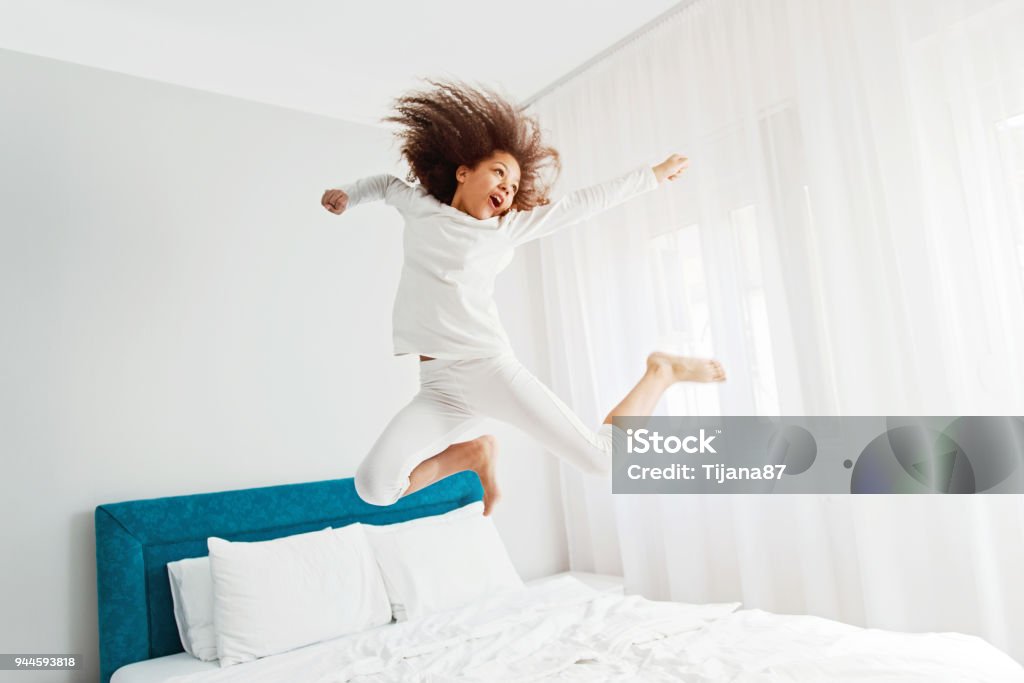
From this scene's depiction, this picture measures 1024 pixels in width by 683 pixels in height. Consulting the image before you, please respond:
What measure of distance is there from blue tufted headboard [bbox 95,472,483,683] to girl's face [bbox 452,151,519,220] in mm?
1611

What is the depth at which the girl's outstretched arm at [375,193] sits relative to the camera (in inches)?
88.7

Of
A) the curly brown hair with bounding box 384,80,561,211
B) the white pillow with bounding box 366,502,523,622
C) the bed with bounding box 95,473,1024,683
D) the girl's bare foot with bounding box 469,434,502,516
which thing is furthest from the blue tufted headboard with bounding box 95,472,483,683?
the curly brown hair with bounding box 384,80,561,211

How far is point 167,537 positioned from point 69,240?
119 centimetres

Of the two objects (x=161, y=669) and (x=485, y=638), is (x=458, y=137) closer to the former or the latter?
(x=485, y=638)

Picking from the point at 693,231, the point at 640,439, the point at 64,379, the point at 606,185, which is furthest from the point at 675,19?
the point at 64,379

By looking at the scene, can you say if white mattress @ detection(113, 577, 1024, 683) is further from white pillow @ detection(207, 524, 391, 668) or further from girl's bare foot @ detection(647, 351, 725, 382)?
girl's bare foot @ detection(647, 351, 725, 382)

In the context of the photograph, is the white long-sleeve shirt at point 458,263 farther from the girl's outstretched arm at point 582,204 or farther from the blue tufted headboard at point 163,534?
the blue tufted headboard at point 163,534

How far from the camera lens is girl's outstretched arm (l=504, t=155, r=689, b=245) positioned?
222 cm

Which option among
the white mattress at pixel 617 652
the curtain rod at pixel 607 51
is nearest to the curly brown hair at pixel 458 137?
the white mattress at pixel 617 652

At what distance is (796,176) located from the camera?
303 cm

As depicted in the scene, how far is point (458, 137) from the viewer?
7.09 feet

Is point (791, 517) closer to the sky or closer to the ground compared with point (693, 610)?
closer to the sky

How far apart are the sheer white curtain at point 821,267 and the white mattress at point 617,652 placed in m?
0.54

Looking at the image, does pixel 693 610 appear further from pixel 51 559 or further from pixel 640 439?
pixel 51 559
